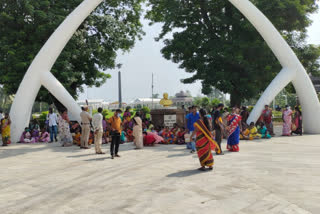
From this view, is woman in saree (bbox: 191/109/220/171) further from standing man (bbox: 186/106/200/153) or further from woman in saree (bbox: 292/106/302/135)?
woman in saree (bbox: 292/106/302/135)

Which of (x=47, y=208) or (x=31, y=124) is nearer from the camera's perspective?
(x=47, y=208)

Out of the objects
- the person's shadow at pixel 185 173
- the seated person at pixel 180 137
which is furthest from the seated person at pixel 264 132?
the person's shadow at pixel 185 173

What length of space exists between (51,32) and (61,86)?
498 centimetres

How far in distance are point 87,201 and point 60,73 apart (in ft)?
46.0

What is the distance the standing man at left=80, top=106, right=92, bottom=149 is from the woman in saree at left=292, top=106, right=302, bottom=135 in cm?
996

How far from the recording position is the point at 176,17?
65.1ft

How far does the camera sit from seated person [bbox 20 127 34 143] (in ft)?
45.4

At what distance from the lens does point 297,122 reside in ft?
48.7

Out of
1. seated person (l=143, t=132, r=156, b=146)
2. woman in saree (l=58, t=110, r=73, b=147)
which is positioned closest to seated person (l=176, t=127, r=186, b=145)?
seated person (l=143, t=132, r=156, b=146)

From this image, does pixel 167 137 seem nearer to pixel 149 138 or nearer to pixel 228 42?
pixel 149 138

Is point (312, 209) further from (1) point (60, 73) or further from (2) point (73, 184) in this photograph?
(1) point (60, 73)

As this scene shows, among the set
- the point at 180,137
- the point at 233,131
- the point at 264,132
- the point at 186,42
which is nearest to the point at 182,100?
the point at 186,42

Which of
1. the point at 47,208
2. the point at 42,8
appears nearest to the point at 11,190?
the point at 47,208

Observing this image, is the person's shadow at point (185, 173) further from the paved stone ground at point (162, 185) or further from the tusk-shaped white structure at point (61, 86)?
the tusk-shaped white structure at point (61, 86)
